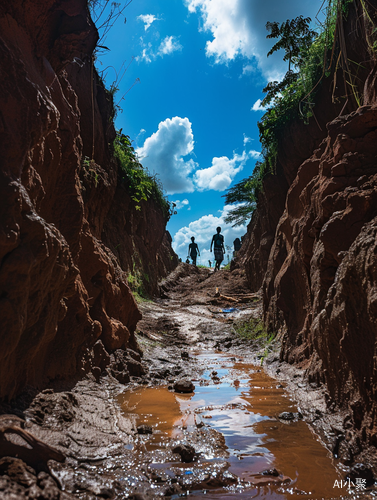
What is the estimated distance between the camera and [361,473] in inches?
83.8

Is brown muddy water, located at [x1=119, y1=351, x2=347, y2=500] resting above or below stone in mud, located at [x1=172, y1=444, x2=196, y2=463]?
below

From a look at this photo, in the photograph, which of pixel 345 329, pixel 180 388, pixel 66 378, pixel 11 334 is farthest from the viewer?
pixel 180 388

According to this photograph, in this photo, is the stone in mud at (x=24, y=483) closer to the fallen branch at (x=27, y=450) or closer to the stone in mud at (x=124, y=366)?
the fallen branch at (x=27, y=450)

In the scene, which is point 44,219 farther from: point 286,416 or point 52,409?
point 286,416

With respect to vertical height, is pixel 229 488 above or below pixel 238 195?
below

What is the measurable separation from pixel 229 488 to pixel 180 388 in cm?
240

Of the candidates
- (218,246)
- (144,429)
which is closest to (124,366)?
(144,429)

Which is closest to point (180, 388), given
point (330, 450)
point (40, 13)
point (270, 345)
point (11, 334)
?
point (330, 450)

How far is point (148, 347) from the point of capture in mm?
7219

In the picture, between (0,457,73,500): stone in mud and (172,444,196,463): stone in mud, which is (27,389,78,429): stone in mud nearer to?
(0,457,73,500): stone in mud

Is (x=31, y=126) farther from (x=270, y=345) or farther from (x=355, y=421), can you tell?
(x=270, y=345)

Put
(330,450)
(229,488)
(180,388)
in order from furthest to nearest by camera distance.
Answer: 1. (180,388)
2. (330,450)
3. (229,488)

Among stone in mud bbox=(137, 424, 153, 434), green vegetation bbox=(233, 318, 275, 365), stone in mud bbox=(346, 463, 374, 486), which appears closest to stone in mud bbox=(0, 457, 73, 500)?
stone in mud bbox=(137, 424, 153, 434)

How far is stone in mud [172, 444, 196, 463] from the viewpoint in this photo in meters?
2.35
